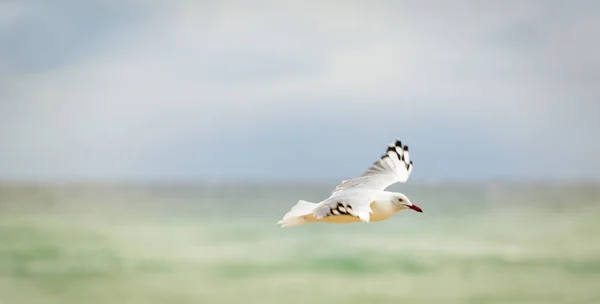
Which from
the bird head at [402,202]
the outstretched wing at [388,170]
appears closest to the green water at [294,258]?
the outstretched wing at [388,170]

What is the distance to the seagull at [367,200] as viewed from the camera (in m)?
3.70

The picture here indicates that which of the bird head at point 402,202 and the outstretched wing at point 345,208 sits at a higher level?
the bird head at point 402,202

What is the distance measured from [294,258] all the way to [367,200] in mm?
12987

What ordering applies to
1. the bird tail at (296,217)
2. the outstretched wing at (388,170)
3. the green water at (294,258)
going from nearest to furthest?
the bird tail at (296,217) < the outstretched wing at (388,170) < the green water at (294,258)

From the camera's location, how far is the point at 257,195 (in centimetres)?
3750

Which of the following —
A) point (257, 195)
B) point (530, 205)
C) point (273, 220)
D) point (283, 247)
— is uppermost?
point (257, 195)

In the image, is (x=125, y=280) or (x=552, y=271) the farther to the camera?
(x=552, y=271)

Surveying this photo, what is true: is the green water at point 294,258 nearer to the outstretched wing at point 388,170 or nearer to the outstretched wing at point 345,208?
the outstretched wing at point 388,170

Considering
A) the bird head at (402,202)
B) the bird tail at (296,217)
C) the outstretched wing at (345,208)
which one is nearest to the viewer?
the outstretched wing at (345,208)

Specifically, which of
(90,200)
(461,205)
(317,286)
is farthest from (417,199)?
(317,286)

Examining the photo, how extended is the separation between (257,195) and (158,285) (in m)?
22.6

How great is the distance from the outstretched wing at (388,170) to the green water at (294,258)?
8477mm

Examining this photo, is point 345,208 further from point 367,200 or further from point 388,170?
point 388,170

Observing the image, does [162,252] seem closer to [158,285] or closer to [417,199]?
[158,285]
